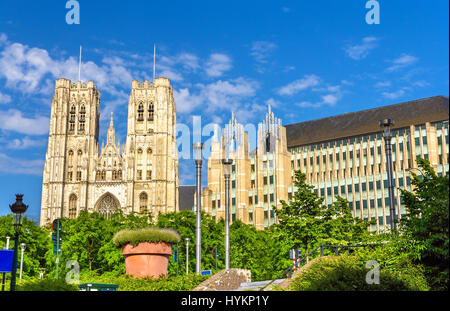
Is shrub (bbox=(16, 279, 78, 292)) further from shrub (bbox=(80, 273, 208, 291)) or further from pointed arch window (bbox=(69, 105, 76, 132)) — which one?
pointed arch window (bbox=(69, 105, 76, 132))

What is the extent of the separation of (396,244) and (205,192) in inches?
3488

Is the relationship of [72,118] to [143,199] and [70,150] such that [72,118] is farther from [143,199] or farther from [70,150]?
[143,199]

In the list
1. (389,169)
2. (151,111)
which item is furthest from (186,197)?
(389,169)

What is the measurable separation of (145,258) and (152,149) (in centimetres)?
9799

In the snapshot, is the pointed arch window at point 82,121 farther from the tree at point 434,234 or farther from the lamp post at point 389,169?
the tree at point 434,234

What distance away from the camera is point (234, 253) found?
58.7m

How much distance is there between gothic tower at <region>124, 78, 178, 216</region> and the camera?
112125 mm

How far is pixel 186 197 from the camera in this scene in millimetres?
144000

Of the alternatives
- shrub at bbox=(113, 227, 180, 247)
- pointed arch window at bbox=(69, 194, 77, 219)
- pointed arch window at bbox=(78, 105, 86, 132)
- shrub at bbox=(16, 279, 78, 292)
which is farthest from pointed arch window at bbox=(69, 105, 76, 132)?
shrub at bbox=(16, 279, 78, 292)

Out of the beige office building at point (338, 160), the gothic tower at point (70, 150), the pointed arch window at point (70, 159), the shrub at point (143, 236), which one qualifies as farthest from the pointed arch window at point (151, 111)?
the shrub at point (143, 236)

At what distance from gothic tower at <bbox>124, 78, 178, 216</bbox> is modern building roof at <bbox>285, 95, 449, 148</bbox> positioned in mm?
23844

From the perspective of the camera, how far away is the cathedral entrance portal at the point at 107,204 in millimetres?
113062

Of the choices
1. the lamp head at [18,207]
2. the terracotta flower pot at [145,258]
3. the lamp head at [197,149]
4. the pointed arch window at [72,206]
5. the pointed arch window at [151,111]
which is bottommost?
the terracotta flower pot at [145,258]
